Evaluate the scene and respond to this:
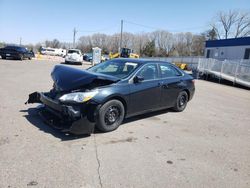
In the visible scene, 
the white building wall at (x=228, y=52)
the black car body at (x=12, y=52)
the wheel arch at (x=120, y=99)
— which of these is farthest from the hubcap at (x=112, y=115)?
the white building wall at (x=228, y=52)

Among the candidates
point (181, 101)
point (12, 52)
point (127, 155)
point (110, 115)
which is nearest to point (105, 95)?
point (110, 115)

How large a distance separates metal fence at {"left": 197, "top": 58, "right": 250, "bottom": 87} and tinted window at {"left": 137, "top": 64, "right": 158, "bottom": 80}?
1399cm

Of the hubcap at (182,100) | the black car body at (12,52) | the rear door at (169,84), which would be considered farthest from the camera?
the black car body at (12,52)

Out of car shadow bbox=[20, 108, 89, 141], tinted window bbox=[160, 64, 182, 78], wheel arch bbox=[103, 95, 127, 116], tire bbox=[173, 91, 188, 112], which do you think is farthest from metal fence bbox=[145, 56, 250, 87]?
car shadow bbox=[20, 108, 89, 141]

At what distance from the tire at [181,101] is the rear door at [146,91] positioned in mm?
1124

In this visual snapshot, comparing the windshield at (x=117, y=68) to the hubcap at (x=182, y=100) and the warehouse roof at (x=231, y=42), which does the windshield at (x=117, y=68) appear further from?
the warehouse roof at (x=231, y=42)

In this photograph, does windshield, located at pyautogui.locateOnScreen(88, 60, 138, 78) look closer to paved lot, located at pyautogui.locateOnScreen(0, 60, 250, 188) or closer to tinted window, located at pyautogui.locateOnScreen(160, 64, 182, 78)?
tinted window, located at pyautogui.locateOnScreen(160, 64, 182, 78)

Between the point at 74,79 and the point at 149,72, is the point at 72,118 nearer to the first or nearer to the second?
the point at 74,79

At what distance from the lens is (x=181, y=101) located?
7066 millimetres

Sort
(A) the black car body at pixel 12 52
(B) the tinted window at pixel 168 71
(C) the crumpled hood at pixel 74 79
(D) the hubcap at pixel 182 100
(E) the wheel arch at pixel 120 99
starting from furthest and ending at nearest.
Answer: (A) the black car body at pixel 12 52
(D) the hubcap at pixel 182 100
(B) the tinted window at pixel 168 71
(E) the wheel arch at pixel 120 99
(C) the crumpled hood at pixel 74 79

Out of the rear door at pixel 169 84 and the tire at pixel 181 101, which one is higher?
the rear door at pixel 169 84

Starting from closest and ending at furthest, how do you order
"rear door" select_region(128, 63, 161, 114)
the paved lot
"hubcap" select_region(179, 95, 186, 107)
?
the paved lot, "rear door" select_region(128, 63, 161, 114), "hubcap" select_region(179, 95, 186, 107)

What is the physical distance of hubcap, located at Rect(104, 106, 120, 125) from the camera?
473 centimetres

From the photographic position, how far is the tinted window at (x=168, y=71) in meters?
6.24
